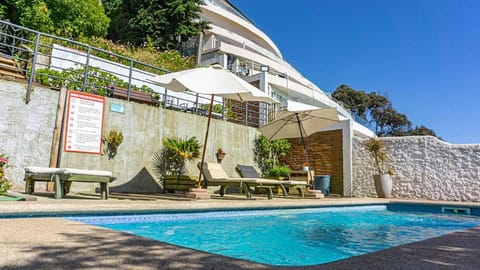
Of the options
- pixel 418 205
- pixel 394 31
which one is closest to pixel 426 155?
pixel 418 205

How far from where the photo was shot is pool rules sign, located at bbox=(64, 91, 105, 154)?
25.6ft

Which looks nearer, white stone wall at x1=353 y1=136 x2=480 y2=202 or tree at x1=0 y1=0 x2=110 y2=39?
white stone wall at x1=353 y1=136 x2=480 y2=202

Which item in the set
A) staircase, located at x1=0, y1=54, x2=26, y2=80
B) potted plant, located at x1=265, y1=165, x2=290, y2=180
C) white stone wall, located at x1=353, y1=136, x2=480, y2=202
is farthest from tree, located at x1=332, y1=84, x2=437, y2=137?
staircase, located at x1=0, y1=54, x2=26, y2=80

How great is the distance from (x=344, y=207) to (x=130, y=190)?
541 cm

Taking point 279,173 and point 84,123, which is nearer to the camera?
point 84,123

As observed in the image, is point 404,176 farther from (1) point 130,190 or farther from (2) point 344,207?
(1) point 130,190

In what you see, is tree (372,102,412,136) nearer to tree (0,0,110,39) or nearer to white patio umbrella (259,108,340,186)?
tree (0,0,110,39)

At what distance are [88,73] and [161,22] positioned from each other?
35.9 feet

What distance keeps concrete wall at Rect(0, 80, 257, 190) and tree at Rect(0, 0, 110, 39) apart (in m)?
7.97

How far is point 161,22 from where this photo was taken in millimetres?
19406

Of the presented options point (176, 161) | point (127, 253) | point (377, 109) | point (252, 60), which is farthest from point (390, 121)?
point (127, 253)

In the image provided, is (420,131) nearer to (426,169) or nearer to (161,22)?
(161,22)

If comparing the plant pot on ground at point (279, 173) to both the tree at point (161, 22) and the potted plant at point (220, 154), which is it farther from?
the tree at point (161, 22)

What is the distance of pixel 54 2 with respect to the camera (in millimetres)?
16109
